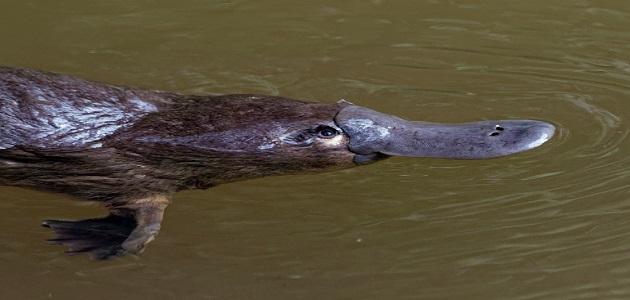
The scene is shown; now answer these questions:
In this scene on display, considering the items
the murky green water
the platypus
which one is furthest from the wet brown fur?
the murky green water

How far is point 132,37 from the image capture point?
20.8 ft

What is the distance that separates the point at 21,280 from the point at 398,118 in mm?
1744

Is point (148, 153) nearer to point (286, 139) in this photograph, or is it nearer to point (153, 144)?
point (153, 144)

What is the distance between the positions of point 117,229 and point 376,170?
46.5 inches

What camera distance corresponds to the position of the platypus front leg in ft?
14.7

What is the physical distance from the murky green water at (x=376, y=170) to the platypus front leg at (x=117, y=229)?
0.07 meters

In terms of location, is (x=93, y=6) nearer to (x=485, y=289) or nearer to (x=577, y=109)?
(x=577, y=109)

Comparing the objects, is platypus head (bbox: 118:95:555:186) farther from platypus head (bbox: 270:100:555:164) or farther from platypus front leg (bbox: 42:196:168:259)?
platypus front leg (bbox: 42:196:168:259)

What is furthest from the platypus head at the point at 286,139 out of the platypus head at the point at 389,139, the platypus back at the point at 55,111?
the platypus back at the point at 55,111

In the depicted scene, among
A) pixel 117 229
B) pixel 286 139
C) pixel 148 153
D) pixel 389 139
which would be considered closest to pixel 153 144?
pixel 148 153

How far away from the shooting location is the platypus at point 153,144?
4.63 metres

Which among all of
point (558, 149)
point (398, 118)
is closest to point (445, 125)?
point (398, 118)

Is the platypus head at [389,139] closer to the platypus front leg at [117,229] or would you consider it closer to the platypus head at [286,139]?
the platypus head at [286,139]

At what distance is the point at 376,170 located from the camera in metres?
5.07
